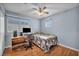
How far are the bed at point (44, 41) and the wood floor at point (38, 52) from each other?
0.08 meters

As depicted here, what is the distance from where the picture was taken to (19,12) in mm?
1408

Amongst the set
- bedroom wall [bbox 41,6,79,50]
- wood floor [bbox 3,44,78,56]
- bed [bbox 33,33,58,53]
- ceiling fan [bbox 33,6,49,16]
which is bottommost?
wood floor [bbox 3,44,78,56]

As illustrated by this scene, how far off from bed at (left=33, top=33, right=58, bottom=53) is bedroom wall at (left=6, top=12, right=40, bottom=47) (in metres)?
0.15

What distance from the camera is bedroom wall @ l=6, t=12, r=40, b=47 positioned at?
53.7 inches

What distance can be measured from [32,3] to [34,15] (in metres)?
0.24

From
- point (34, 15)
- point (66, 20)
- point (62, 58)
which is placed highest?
point (34, 15)

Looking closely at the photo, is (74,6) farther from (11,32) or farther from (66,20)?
(11,32)

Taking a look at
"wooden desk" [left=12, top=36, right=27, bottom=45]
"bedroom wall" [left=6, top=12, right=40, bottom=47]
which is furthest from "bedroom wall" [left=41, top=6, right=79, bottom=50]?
"wooden desk" [left=12, top=36, right=27, bottom=45]

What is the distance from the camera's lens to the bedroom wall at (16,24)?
4.48ft

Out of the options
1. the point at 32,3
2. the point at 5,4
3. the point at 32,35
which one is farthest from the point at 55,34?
the point at 5,4

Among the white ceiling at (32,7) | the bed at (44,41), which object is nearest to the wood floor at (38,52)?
the bed at (44,41)

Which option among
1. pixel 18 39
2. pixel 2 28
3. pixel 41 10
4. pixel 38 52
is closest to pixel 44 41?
pixel 38 52

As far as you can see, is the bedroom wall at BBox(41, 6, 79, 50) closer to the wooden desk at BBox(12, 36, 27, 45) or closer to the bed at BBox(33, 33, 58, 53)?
the bed at BBox(33, 33, 58, 53)

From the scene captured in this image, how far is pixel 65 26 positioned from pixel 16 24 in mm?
994
